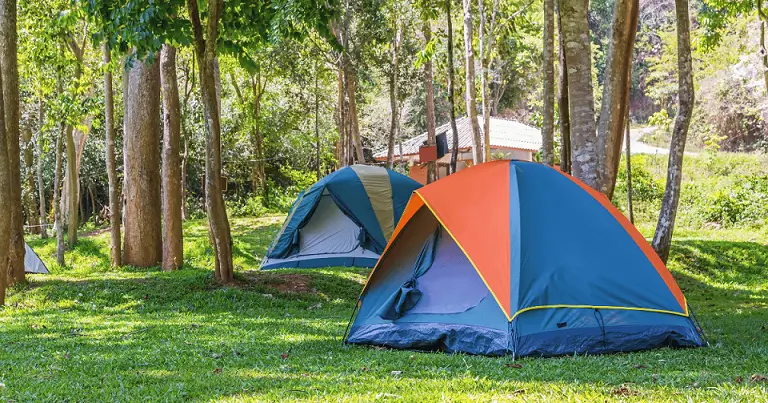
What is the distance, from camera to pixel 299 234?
1508 cm

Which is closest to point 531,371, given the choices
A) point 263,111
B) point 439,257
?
point 439,257

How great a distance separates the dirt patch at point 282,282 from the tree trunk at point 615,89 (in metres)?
4.59

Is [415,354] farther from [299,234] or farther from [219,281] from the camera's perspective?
[299,234]

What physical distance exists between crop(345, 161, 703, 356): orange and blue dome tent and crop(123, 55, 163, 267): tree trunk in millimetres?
7564

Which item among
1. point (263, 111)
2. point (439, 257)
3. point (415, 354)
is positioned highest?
point (263, 111)

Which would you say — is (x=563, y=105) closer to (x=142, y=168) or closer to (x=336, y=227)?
(x=336, y=227)

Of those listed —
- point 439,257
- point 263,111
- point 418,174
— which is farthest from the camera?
point 418,174

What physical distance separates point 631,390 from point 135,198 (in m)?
11.0

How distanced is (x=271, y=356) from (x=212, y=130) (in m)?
5.10

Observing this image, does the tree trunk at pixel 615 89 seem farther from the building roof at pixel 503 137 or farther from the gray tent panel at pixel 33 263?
the building roof at pixel 503 137

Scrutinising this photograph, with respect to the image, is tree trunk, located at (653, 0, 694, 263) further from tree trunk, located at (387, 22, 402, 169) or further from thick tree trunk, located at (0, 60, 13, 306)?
tree trunk, located at (387, 22, 402, 169)

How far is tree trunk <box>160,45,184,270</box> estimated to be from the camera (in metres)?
12.6

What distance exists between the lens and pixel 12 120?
1038cm

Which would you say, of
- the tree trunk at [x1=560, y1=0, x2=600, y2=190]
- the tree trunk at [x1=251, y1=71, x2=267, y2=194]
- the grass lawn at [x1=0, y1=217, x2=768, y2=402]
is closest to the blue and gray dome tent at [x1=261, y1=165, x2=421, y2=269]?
the grass lawn at [x1=0, y1=217, x2=768, y2=402]
